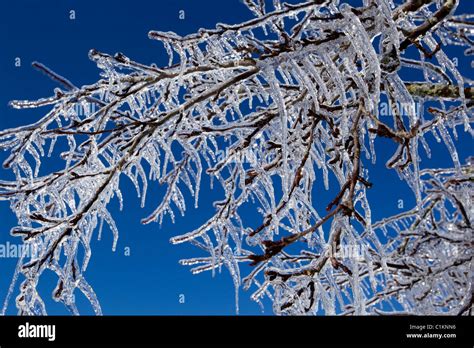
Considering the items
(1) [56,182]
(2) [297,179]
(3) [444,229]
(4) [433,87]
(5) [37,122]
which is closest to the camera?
(2) [297,179]

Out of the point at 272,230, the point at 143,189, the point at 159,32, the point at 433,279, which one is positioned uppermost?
the point at 159,32

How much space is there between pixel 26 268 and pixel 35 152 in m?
0.73

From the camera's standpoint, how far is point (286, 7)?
1.83 metres

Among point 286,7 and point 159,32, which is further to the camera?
point 159,32

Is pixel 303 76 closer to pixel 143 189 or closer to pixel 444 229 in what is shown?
pixel 143 189
